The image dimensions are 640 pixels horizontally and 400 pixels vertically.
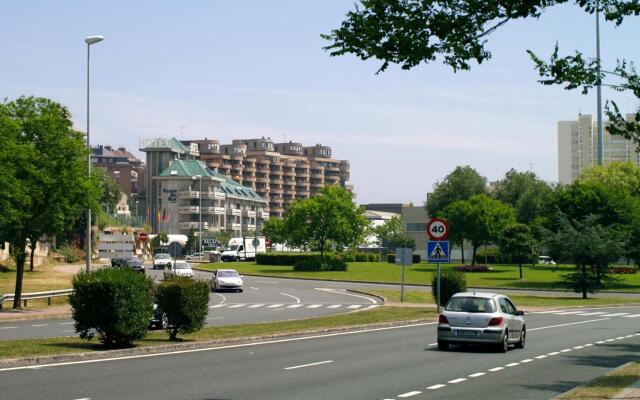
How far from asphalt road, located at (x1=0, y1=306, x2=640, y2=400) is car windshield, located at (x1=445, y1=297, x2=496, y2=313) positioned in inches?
38.7

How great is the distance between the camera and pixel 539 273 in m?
91.9

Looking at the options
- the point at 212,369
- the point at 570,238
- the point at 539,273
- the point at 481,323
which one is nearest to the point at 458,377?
the point at 212,369

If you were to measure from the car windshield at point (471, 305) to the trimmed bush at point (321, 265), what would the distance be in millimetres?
68565

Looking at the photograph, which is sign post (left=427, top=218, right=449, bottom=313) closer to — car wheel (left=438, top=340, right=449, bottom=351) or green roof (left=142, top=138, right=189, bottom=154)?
car wheel (left=438, top=340, right=449, bottom=351)

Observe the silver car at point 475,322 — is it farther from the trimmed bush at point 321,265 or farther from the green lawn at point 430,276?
the trimmed bush at point 321,265

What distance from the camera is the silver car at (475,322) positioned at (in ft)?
75.0

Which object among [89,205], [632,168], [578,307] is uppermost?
[632,168]

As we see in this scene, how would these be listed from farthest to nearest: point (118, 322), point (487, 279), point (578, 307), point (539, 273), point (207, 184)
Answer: point (207, 184), point (539, 273), point (487, 279), point (578, 307), point (118, 322)

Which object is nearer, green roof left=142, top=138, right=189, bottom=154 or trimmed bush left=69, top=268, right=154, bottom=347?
trimmed bush left=69, top=268, right=154, bottom=347

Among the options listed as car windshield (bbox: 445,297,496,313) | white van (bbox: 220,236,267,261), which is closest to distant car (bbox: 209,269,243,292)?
car windshield (bbox: 445,297,496,313)

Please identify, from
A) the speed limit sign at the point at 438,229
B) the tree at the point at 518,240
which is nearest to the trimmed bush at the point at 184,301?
the speed limit sign at the point at 438,229

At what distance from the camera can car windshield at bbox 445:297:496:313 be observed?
2300 cm

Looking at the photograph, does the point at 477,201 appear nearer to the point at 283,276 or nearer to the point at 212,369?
the point at 283,276

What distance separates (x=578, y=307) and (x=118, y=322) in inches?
1383
